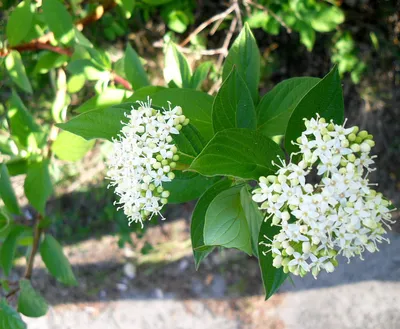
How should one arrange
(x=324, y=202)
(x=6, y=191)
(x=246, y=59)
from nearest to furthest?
1. (x=324, y=202)
2. (x=246, y=59)
3. (x=6, y=191)

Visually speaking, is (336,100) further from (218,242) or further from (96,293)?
(96,293)

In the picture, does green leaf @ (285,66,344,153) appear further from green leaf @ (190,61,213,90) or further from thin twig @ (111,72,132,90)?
thin twig @ (111,72,132,90)

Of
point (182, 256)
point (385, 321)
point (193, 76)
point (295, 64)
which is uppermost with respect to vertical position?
point (193, 76)

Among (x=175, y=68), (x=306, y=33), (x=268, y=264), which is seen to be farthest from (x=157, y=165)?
(x=306, y=33)

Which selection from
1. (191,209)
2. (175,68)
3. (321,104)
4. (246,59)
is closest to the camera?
(321,104)

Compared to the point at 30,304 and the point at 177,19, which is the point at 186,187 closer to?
the point at 30,304

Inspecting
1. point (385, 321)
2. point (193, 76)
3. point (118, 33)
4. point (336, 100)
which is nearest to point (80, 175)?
point (118, 33)
